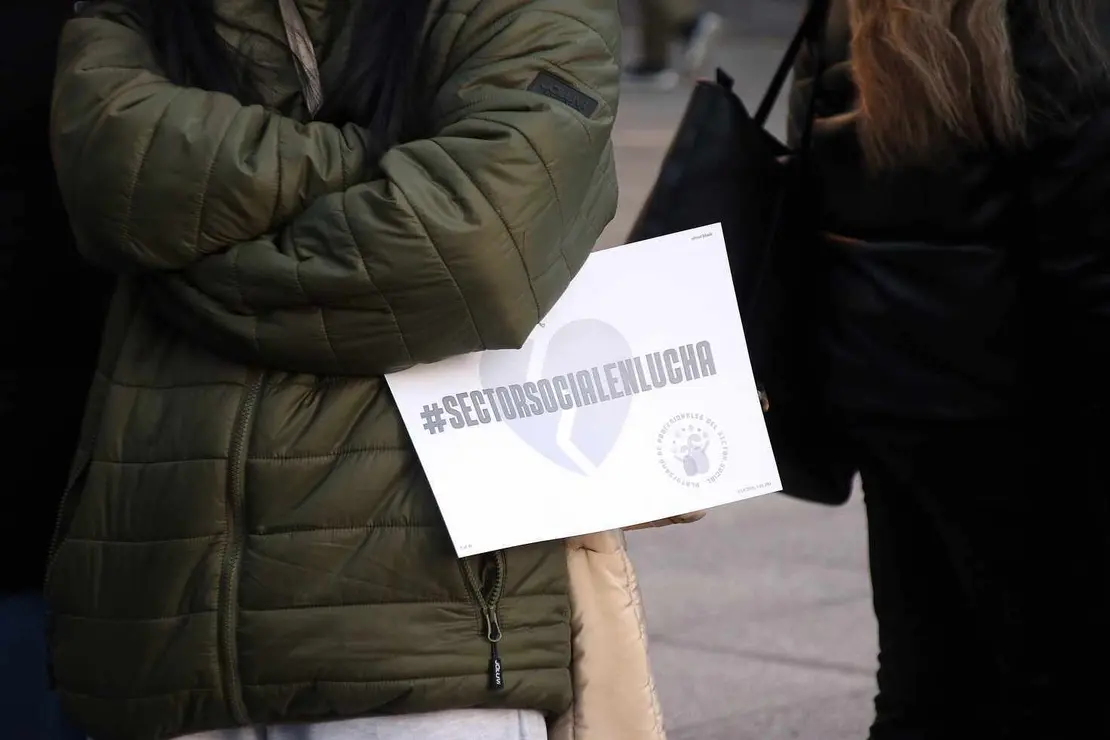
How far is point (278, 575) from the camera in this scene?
1690mm

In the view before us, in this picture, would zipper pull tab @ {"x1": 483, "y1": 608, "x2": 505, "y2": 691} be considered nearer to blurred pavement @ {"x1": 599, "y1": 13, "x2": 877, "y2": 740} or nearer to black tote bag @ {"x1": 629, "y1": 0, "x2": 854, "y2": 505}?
black tote bag @ {"x1": 629, "y1": 0, "x2": 854, "y2": 505}

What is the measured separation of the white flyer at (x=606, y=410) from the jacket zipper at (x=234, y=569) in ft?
0.63

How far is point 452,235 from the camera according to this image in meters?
1.59

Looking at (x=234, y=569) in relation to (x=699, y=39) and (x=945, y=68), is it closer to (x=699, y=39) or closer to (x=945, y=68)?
(x=945, y=68)

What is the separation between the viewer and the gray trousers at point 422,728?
1722mm

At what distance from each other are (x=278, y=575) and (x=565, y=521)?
0.37m

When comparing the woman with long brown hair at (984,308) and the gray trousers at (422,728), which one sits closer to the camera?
the gray trousers at (422,728)

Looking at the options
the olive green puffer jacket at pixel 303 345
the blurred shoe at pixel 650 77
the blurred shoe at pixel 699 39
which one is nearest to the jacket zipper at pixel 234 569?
the olive green puffer jacket at pixel 303 345

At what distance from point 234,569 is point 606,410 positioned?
1.70 feet

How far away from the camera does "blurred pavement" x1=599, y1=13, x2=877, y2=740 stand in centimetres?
371

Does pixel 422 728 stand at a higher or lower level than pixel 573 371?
lower

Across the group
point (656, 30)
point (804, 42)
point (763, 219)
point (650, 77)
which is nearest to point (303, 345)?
point (763, 219)

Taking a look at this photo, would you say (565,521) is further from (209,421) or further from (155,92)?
(155,92)

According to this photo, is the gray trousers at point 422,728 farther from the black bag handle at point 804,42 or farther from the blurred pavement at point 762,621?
the blurred pavement at point 762,621
